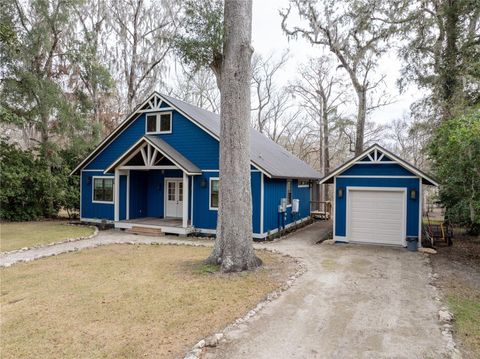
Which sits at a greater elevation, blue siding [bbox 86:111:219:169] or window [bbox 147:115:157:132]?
window [bbox 147:115:157:132]

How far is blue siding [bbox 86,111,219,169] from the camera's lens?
44.2 ft

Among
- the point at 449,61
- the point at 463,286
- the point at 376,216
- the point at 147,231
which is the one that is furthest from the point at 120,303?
the point at 449,61

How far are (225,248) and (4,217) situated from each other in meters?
14.7

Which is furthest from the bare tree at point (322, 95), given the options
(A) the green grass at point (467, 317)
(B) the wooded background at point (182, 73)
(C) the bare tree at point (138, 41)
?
(A) the green grass at point (467, 317)

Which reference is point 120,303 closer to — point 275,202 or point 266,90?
point 275,202

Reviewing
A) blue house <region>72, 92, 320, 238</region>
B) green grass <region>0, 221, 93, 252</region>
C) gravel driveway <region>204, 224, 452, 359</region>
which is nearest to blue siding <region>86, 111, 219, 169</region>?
blue house <region>72, 92, 320, 238</region>

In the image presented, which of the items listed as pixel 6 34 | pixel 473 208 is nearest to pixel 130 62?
pixel 6 34

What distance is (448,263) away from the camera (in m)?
9.18

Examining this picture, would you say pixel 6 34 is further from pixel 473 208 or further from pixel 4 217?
pixel 473 208

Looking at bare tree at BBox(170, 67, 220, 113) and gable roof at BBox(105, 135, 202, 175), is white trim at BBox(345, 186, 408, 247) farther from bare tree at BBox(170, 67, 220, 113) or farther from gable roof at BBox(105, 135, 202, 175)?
bare tree at BBox(170, 67, 220, 113)

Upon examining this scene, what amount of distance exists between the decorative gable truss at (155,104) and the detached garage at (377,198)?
7.45 meters

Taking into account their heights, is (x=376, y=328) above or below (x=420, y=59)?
below

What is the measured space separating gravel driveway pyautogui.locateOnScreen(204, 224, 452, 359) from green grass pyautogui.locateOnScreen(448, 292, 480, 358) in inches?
10.7

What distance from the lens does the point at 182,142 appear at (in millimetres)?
14070
